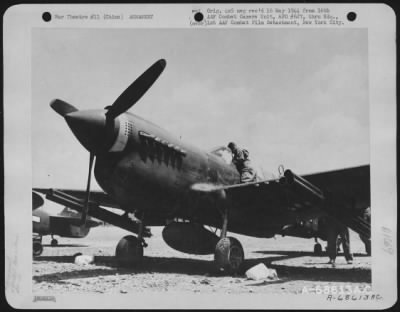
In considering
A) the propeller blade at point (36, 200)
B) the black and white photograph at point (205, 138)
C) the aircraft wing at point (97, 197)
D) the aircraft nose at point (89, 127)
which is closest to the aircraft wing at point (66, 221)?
the aircraft wing at point (97, 197)

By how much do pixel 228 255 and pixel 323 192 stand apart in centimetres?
186

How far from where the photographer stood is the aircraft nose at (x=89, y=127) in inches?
240

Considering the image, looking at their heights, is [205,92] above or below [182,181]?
above

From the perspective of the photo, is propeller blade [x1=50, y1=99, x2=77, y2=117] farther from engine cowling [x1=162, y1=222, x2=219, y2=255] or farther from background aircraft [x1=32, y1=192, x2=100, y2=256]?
background aircraft [x1=32, y1=192, x2=100, y2=256]

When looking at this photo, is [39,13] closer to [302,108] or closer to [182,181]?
[182,181]

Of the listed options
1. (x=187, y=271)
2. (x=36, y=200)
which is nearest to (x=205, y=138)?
(x=187, y=271)

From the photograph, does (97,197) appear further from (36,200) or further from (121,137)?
(121,137)

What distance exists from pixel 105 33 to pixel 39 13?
1.03m

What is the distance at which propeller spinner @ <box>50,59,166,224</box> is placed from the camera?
611 centimetres

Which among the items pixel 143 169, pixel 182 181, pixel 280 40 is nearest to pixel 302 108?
pixel 280 40

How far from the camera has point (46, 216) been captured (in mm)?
12836

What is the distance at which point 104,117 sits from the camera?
246 inches

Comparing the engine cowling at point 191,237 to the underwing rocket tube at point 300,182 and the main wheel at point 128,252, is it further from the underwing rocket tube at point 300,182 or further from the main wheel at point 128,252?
the underwing rocket tube at point 300,182

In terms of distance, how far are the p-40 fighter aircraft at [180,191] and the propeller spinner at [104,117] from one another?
0.05 feet
